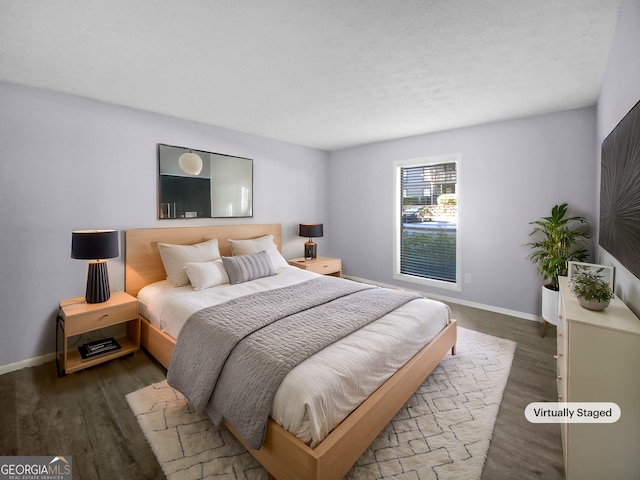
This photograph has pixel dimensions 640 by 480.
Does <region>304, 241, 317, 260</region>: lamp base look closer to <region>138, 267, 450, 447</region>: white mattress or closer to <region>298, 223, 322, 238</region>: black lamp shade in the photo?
<region>298, 223, 322, 238</region>: black lamp shade

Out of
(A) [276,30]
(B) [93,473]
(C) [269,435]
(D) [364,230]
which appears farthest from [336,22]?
(D) [364,230]

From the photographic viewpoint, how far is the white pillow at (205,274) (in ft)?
9.81

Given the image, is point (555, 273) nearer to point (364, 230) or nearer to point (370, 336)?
point (370, 336)

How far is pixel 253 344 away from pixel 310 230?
9.91 ft

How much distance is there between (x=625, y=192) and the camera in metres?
1.46

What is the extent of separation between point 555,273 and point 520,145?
156 centimetres

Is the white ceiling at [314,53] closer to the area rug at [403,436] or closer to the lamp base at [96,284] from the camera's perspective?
the lamp base at [96,284]

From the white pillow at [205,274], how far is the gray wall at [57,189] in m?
0.76

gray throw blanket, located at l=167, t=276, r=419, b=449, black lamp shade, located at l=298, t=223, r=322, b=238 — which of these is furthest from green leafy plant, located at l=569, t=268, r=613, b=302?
black lamp shade, located at l=298, t=223, r=322, b=238

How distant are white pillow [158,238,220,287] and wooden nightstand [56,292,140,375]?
0.44m

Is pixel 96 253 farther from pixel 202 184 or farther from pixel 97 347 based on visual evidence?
pixel 202 184

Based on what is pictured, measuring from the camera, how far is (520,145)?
Result: 351 centimetres

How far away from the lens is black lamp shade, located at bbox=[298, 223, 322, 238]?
4707 millimetres

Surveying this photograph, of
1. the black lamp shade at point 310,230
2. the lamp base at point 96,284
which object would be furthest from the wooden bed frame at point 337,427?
the black lamp shade at point 310,230
